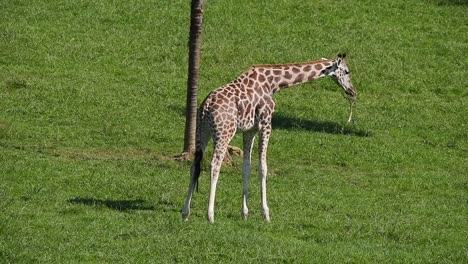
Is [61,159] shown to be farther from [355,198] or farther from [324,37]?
[324,37]

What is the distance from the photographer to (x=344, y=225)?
18.5m

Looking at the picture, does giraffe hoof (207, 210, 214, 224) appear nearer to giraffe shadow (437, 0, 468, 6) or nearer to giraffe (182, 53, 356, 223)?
giraffe (182, 53, 356, 223)

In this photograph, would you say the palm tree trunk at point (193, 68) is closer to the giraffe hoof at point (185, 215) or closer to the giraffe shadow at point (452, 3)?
the giraffe hoof at point (185, 215)

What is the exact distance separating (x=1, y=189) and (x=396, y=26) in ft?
58.7

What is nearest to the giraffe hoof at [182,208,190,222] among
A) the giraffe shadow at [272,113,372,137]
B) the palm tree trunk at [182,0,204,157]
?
the palm tree trunk at [182,0,204,157]

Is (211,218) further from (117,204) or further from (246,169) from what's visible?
(117,204)

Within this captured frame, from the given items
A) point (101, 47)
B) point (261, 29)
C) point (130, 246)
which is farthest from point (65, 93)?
point (130, 246)

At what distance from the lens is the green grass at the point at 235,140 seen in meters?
16.8

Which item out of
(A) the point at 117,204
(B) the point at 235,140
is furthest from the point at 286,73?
(B) the point at 235,140

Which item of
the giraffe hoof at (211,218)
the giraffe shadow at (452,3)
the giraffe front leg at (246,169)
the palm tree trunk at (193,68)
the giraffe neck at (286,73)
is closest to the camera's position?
the giraffe hoof at (211,218)

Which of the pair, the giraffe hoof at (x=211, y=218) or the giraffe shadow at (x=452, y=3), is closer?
the giraffe hoof at (x=211, y=218)

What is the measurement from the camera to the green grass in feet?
55.2

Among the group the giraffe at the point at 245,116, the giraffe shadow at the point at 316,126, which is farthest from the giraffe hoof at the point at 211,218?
the giraffe shadow at the point at 316,126

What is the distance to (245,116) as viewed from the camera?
61.2ft
